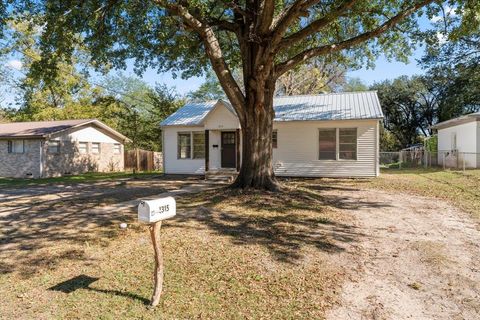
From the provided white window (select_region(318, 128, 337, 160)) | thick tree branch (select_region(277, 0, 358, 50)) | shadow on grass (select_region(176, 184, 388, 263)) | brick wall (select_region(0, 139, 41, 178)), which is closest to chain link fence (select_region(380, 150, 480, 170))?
white window (select_region(318, 128, 337, 160))

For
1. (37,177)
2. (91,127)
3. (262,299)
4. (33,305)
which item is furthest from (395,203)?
(91,127)

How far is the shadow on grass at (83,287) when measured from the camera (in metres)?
4.09

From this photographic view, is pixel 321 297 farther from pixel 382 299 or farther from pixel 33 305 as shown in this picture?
pixel 33 305

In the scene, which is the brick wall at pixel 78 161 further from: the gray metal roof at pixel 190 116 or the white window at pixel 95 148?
the gray metal roof at pixel 190 116

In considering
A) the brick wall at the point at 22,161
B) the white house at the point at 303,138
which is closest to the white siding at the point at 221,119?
the white house at the point at 303,138

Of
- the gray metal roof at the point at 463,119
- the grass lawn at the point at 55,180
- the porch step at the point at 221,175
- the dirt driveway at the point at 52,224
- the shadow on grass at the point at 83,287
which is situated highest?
the gray metal roof at the point at 463,119

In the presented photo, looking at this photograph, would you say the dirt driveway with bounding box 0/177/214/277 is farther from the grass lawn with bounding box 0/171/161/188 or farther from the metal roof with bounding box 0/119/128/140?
the metal roof with bounding box 0/119/128/140

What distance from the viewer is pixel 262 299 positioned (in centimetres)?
398

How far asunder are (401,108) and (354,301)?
131ft

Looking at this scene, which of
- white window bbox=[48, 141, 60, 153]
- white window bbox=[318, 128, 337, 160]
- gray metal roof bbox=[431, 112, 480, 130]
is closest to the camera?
white window bbox=[318, 128, 337, 160]

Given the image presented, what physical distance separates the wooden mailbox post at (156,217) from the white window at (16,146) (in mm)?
21461

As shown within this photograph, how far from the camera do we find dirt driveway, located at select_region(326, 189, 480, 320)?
12.3 feet

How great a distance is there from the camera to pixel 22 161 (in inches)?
840

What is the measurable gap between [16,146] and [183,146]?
1121cm
